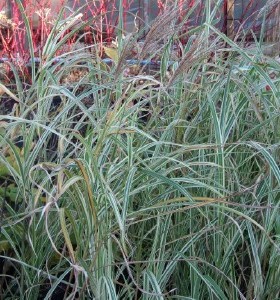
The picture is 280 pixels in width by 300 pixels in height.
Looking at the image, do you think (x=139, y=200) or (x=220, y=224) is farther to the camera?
(x=139, y=200)

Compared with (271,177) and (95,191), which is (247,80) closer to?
(271,177)

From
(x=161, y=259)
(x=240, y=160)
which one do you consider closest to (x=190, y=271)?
(x=161, y=259)

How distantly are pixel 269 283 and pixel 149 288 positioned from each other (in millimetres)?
325

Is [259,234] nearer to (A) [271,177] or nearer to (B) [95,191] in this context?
(A) [271,177]

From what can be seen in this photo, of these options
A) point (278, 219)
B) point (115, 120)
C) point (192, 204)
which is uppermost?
point (115, 120)

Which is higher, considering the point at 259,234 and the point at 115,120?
the point at 115,120

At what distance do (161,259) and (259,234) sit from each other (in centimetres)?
38

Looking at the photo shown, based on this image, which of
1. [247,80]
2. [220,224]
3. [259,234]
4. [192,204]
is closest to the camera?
[192,204]

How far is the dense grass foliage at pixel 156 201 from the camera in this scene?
1.74 metres

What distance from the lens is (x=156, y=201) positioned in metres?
1.98

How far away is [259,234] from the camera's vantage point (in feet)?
6.90

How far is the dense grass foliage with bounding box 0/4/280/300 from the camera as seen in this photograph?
1.74 meters

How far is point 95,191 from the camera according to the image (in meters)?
1.78

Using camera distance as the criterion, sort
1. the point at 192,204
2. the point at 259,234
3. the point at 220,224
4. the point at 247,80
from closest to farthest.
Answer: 1. the point at 192,204
2. the point at 220,224
3. the point at 259,234
4. the point at 247,80
